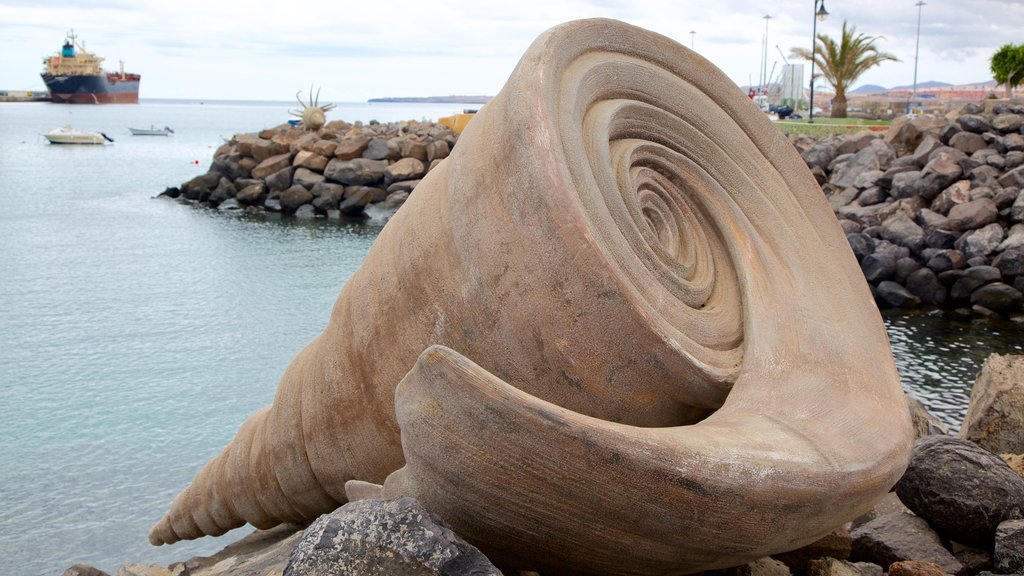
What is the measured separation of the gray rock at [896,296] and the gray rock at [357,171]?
44.6 feet

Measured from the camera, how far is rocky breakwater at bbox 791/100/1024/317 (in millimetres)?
11781

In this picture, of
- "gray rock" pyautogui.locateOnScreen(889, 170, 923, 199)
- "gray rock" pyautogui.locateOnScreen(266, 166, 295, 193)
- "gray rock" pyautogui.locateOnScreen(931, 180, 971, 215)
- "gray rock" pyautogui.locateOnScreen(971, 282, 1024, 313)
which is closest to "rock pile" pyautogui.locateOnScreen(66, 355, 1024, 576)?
"gray rock" pyautogui.locateOnScreen(971, 282, 1024, 313)

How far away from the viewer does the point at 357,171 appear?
22.9 meters

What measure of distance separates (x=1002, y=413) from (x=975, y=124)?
12.7 metres

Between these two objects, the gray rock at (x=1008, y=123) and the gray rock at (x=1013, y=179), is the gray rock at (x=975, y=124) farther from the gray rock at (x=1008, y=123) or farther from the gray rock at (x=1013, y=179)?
the gray rock at (x=1013, y=179)

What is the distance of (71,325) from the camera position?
1123 centimetres

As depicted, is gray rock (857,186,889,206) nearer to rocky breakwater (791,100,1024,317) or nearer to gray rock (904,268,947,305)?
rocky breakwater (791,100,1024,317)

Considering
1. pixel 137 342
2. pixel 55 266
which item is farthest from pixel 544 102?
pixel 55 266

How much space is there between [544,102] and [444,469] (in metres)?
1.08

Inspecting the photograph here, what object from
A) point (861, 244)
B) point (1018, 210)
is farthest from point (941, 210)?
point (861, 244)

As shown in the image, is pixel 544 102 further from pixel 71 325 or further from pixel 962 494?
pixel 71 325

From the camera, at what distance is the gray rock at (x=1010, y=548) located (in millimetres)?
3041

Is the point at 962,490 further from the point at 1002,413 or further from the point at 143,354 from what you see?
the point at 143,354

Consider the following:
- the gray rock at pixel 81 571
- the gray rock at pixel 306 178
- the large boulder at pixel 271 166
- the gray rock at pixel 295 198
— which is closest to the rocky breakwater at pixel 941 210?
the gray rock at pixel 81 571
